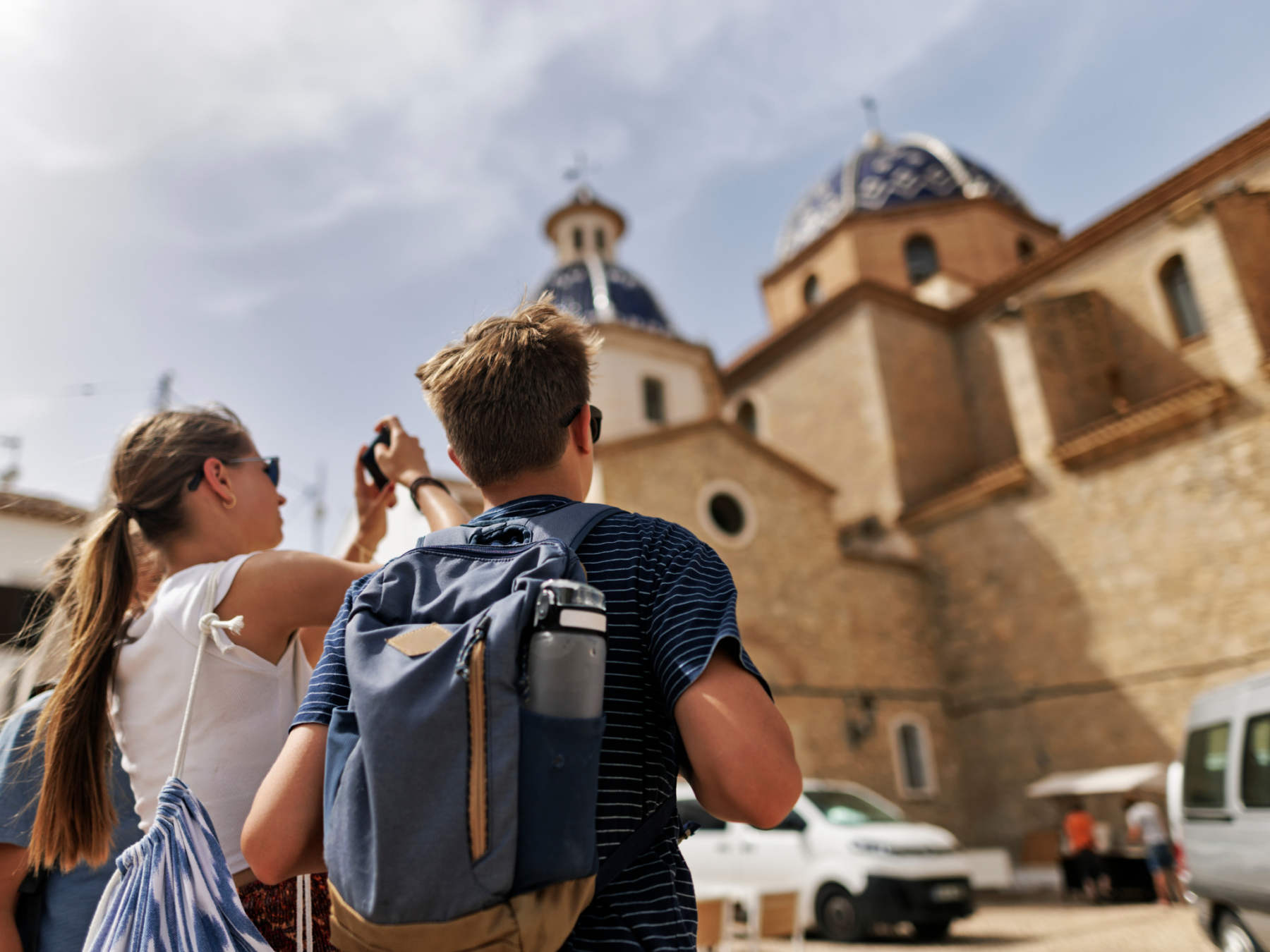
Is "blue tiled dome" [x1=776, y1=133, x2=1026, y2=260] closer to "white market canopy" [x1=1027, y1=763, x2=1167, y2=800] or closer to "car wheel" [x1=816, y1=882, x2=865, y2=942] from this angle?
"white market canopy" [x1=1027, y1=763, x2=1167, y2=800]

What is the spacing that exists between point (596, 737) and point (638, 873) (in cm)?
25

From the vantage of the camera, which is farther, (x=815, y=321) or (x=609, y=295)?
(x=609, y=295)

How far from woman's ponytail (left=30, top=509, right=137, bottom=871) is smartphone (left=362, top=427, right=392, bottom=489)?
0.62 m

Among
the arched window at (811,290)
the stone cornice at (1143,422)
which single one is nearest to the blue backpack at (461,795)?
the stone cornice at (1143,422)

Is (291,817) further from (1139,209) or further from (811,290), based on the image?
(811,290)

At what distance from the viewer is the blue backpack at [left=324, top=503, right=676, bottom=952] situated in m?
0.97

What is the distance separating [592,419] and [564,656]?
508 millimetres

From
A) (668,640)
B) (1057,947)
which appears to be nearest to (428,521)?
(668,640)

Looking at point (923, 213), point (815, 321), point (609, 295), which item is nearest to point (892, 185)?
point (923, 213)

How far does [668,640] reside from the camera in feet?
3.85

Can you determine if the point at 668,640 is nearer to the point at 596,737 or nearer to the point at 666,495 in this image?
the point at 596,737

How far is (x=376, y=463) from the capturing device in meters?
2.26

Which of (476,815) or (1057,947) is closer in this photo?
(476,815)

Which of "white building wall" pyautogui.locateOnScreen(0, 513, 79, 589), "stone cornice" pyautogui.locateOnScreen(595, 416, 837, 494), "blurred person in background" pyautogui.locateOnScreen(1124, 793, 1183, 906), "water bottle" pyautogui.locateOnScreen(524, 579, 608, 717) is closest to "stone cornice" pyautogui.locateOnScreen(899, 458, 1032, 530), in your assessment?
"stone cornice" pyautogui.locateOnScreen(595, 416, 837, 494)
